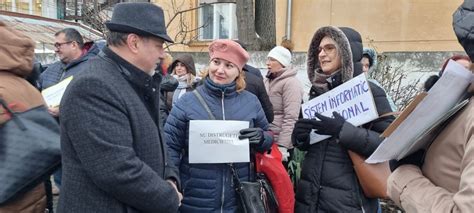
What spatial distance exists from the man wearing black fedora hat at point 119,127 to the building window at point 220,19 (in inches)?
463

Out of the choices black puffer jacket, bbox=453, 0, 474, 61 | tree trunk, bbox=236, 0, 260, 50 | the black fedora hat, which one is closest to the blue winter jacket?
the black fedora hat

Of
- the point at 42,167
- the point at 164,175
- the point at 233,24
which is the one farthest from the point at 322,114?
the point at 233,24

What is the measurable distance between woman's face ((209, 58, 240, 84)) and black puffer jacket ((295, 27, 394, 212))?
0.66 m

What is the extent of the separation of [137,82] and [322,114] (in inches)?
51.7

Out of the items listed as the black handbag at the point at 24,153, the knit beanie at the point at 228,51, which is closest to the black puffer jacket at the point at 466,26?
the black handbag at the point at 24,153

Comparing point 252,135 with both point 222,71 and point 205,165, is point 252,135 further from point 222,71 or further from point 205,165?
point 222,71

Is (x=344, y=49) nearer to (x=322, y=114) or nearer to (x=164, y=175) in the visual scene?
(x=322, y=114)

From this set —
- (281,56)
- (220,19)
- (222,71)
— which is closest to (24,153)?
(222,71)

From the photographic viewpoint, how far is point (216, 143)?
2816 millimetres

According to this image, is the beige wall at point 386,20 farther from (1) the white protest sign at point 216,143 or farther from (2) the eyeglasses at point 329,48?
(1) the white protest sign at point 216,143

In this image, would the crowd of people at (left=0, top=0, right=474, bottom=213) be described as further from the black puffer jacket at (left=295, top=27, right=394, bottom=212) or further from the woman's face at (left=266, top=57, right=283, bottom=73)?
the woman's face at (left=266, top=57, right=283, bottom=73)

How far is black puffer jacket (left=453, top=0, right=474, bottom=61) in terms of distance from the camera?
129 cm

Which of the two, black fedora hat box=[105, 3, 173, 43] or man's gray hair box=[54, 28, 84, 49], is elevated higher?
black fedora hat box=[105, 3, 173, 43]

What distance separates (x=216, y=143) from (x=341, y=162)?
80 centimetres
